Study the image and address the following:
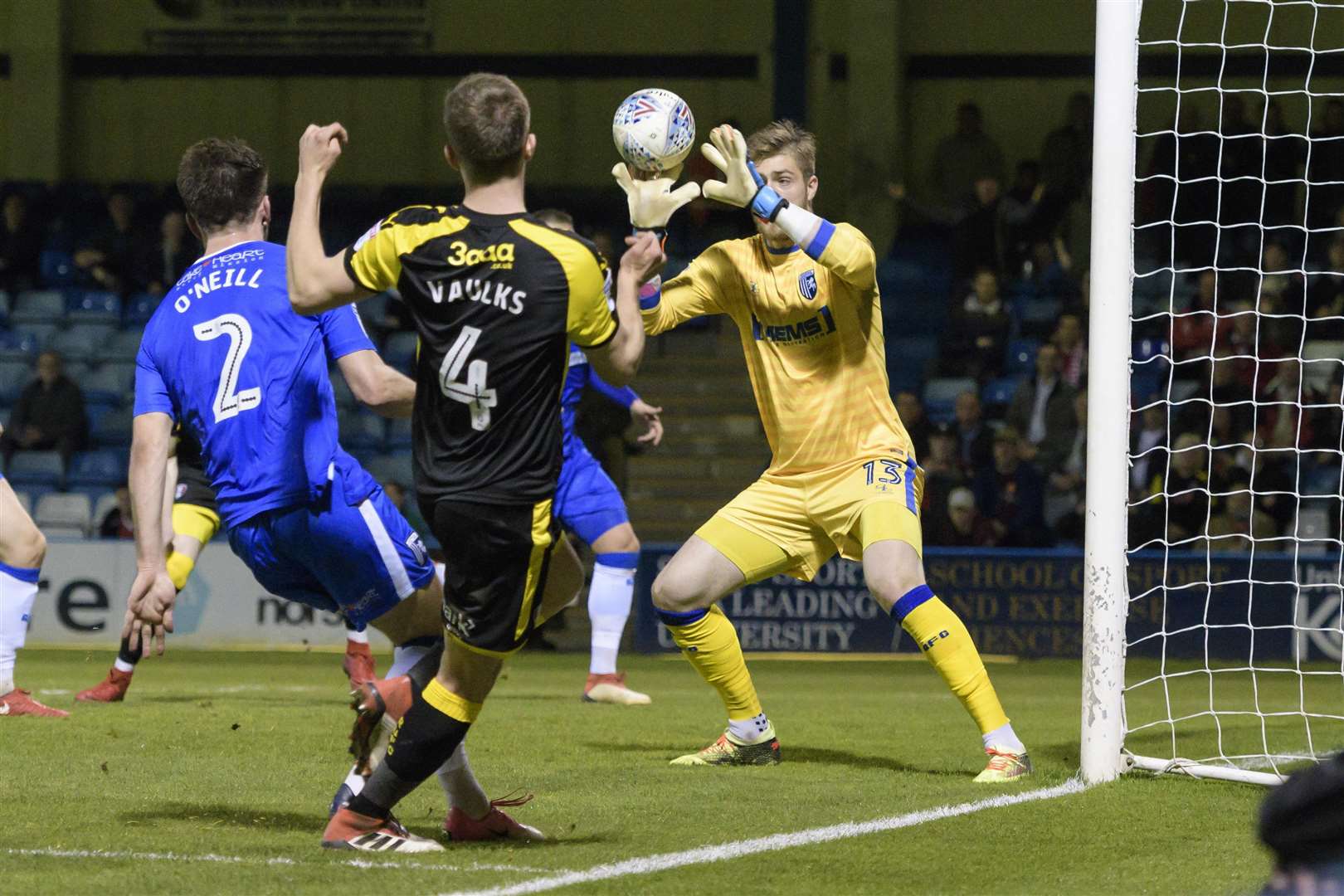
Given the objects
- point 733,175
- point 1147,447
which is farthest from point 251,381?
point 1147,447

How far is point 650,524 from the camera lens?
53.4 ft

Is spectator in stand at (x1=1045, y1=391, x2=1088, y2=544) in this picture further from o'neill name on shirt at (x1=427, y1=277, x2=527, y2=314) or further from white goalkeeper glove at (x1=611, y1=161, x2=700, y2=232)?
o'neill name on shirt at (x1=427, y1=277, x2=527, y2=314)

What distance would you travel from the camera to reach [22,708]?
25.9 ft

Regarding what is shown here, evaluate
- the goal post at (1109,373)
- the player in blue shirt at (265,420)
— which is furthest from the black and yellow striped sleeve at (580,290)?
the goal post at (1109,373)

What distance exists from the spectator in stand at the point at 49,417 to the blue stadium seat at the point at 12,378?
1206 millimetres

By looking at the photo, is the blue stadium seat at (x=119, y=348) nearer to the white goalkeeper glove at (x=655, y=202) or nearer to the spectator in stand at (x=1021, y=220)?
the spectator in stand at (x=1021, y=220)

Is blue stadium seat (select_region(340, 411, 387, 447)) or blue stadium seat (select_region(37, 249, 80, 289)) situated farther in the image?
blue stadium seat (select_region(37, 249, 80, 289))

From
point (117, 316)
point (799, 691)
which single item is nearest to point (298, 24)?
point (117, 316)

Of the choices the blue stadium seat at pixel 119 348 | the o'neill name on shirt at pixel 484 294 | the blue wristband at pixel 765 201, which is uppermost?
the blue wristband at pixel 765 201

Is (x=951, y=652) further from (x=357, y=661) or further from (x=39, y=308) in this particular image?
(x=39, y=308)

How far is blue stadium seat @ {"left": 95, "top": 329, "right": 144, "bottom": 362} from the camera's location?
57.9 ft

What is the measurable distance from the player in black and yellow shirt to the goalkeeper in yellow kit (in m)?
1.88

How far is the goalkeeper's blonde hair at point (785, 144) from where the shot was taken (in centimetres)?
646

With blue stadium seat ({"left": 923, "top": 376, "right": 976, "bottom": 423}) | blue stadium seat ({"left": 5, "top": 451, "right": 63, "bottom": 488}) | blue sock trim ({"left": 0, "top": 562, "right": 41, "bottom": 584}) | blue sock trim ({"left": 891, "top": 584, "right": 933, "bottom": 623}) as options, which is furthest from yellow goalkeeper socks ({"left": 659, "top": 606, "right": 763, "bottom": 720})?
blue stadium seat ({"left": 5, "top": 451, "right": 63, "bottom": 488})
